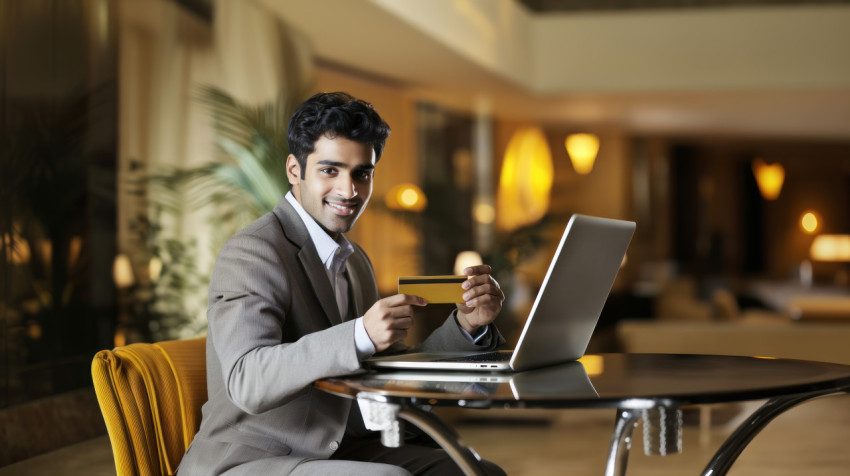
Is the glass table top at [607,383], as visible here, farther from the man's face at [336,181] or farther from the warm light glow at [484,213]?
the warm light glow at [484,213]

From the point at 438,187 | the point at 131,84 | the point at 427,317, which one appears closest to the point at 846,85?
the point at 438,187

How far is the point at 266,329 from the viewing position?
182cm

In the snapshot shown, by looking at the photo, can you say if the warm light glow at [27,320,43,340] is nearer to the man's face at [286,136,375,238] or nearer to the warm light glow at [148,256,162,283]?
the warm light glow at [148,256,162,283]

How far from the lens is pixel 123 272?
4.43 m

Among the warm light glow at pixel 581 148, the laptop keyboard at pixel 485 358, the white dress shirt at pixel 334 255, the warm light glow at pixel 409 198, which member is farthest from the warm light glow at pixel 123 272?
the warm light glow at pixel 581 148

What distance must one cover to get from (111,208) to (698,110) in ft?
27.3

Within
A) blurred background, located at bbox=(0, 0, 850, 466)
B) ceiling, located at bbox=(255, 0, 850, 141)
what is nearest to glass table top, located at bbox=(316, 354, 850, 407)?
blurred background, located at bbox=(0, 0, 850, 466)

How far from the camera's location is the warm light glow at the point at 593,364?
1909 millimetres

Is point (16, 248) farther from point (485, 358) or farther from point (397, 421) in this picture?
point (397, 421)

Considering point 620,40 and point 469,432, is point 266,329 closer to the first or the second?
point 469,432

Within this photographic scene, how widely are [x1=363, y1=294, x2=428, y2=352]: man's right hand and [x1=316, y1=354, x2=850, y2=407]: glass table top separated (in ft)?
0.25

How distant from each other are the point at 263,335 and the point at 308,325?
19 centimetres

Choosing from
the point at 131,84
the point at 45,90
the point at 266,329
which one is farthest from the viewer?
the point at 131,84

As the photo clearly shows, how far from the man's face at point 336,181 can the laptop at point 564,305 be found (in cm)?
35
